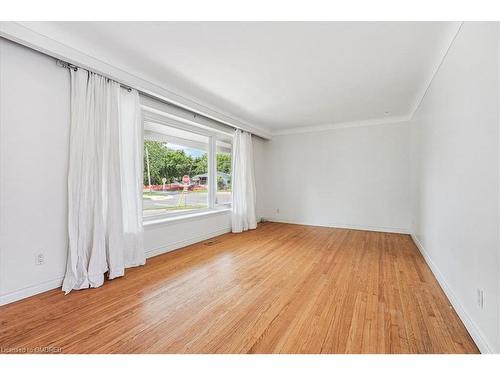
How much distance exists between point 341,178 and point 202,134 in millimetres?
3410

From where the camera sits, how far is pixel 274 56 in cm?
261

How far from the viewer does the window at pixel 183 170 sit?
3736 mm

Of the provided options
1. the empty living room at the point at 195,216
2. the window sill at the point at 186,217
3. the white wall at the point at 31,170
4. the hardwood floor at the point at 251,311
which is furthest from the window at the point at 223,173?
the white wall at the point at 31,170

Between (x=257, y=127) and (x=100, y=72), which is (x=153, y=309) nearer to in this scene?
(x=100, y=72)

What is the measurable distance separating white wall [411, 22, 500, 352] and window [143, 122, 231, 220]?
3703 mm

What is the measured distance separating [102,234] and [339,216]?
4.91 m

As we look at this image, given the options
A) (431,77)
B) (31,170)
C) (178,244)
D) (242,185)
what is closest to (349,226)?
(242,185)

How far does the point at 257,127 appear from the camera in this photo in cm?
578

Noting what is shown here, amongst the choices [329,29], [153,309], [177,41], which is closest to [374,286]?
[153,309]

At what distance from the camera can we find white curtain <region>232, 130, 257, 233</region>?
519 cm

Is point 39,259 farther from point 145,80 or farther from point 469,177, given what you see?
point 469,177

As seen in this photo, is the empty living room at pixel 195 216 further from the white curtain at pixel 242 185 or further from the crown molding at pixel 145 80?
the white curtain at pixel 242 185

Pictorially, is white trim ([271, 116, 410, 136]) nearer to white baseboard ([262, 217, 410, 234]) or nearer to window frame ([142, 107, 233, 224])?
window frame ([142, 107, 233, 224])

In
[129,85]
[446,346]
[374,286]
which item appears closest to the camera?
[446,346]
